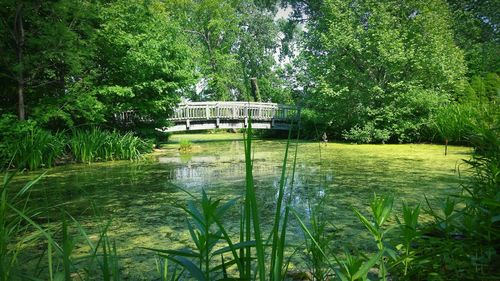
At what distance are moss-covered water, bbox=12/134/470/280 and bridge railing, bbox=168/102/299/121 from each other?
6.99 metres

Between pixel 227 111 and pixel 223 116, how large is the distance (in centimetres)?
39

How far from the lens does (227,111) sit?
14.0 m

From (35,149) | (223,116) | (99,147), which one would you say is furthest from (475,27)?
(35,149)

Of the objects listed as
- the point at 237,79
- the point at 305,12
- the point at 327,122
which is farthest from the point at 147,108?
the point at 237,79

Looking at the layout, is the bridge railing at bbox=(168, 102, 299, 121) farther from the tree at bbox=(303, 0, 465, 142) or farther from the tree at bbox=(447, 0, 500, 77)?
the tree at bbox=(447, 0, 500, 77)

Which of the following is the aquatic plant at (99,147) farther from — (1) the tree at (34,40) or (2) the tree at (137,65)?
(2) the tree at (137,65)

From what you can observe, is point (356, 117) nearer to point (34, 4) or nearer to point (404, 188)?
point (404, 188)

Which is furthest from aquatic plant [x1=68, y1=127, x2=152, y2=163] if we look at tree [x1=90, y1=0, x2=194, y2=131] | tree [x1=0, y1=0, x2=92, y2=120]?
tree [x1=90, y1=0, x2=194, y2=131]

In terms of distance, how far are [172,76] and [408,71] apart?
25.6ft

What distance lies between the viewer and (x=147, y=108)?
8977 mm

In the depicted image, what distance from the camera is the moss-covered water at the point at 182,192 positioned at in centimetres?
203

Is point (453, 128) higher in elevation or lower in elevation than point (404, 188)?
higher

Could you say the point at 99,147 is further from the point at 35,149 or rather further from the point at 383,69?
the point at 383,69

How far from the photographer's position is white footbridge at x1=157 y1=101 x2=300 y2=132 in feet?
41.2
